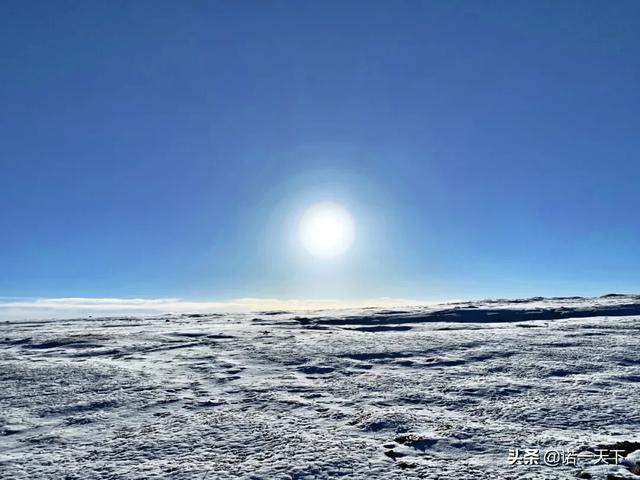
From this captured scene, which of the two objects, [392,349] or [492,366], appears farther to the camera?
[392,349]

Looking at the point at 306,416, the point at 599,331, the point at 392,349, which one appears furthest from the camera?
the point at 599,331

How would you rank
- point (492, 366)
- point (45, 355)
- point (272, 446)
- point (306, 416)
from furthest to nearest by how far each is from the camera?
1. point (45, 355)
2. point (492, 366)
3. point (306, 416)
4. point (272, 446)

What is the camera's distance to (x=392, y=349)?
15.5 m

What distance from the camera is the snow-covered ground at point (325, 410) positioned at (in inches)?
249

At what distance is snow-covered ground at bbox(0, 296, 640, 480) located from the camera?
6.34 metres

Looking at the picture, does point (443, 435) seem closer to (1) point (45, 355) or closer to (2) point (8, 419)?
(2) point (8, 419)

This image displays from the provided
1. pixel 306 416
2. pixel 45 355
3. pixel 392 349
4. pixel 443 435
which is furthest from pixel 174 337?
pixel 443 435

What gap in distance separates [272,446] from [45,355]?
1477 cm

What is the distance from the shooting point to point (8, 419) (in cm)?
888

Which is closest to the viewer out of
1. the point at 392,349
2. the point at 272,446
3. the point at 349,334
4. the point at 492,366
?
the point at 272,446

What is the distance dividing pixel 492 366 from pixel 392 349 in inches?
160

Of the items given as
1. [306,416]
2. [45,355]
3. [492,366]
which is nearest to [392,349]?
[492,366]

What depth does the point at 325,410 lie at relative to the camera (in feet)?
28.8

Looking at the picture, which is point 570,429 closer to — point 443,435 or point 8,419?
point 443,435
